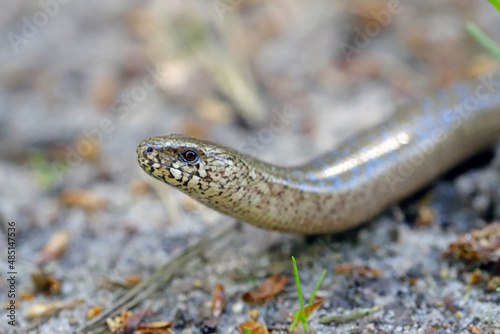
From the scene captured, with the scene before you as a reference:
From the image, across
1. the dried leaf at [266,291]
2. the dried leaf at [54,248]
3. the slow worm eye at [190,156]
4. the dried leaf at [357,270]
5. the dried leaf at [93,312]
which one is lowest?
the dried leaf at [93,312]

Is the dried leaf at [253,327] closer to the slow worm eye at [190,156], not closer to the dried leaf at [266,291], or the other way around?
the dried leaf at [266,291]

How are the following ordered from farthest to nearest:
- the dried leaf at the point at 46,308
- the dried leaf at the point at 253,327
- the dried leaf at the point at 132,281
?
the dried leaf at the point at 132,281 < the dried leaf at the point at 46,308 < the dried leaf at the point at 253,327

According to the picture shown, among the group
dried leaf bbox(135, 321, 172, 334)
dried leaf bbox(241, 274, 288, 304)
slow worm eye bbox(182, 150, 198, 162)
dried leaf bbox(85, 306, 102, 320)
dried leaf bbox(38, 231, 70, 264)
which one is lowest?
dried leaf bbox(135, 321, 172, 334)

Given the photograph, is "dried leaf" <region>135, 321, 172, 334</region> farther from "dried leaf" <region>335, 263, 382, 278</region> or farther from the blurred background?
"dried leaf" <region>335, 263, 382, 278</region>

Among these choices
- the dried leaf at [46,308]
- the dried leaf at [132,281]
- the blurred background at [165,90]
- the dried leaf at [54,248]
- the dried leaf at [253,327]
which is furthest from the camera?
the blurred background at [165,90]

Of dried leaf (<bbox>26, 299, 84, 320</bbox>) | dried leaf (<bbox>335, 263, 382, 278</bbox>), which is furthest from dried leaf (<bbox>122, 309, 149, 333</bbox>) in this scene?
dried leaf (<bbox>335, 263, 382, 278</bbox>)

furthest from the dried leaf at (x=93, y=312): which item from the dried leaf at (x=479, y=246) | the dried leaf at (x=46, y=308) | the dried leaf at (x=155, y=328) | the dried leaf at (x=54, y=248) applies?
the dried leaf at (x=479, y=246)
